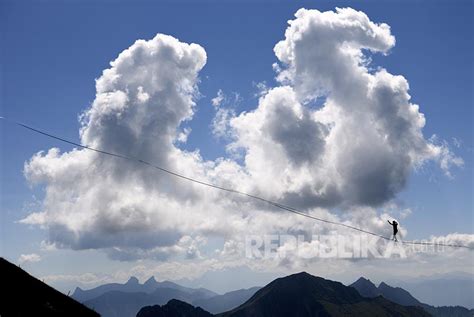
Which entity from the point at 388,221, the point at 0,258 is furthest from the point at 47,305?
the point at 388,221

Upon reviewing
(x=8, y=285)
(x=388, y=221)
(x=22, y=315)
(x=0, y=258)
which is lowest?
(x=22, y=315)

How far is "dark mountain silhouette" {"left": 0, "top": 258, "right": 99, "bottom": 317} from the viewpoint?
2077 centimetres

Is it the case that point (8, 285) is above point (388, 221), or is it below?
below

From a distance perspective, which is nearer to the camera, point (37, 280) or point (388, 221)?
point (37, 280)

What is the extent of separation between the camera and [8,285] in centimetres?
2089

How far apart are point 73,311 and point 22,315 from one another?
272cm

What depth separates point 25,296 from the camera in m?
21.1

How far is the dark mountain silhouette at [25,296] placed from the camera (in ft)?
68.1

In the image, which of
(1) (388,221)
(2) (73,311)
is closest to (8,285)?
(2) (73,311)

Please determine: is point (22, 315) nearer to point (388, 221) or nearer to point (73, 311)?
point (73, 311)

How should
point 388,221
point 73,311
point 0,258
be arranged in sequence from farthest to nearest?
point 388,221
point 73,311
point 0,258

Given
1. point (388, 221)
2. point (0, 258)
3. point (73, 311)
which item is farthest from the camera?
point (388, 221)

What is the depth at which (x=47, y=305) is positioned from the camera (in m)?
21.7

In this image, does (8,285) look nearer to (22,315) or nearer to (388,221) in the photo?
(22,315)
